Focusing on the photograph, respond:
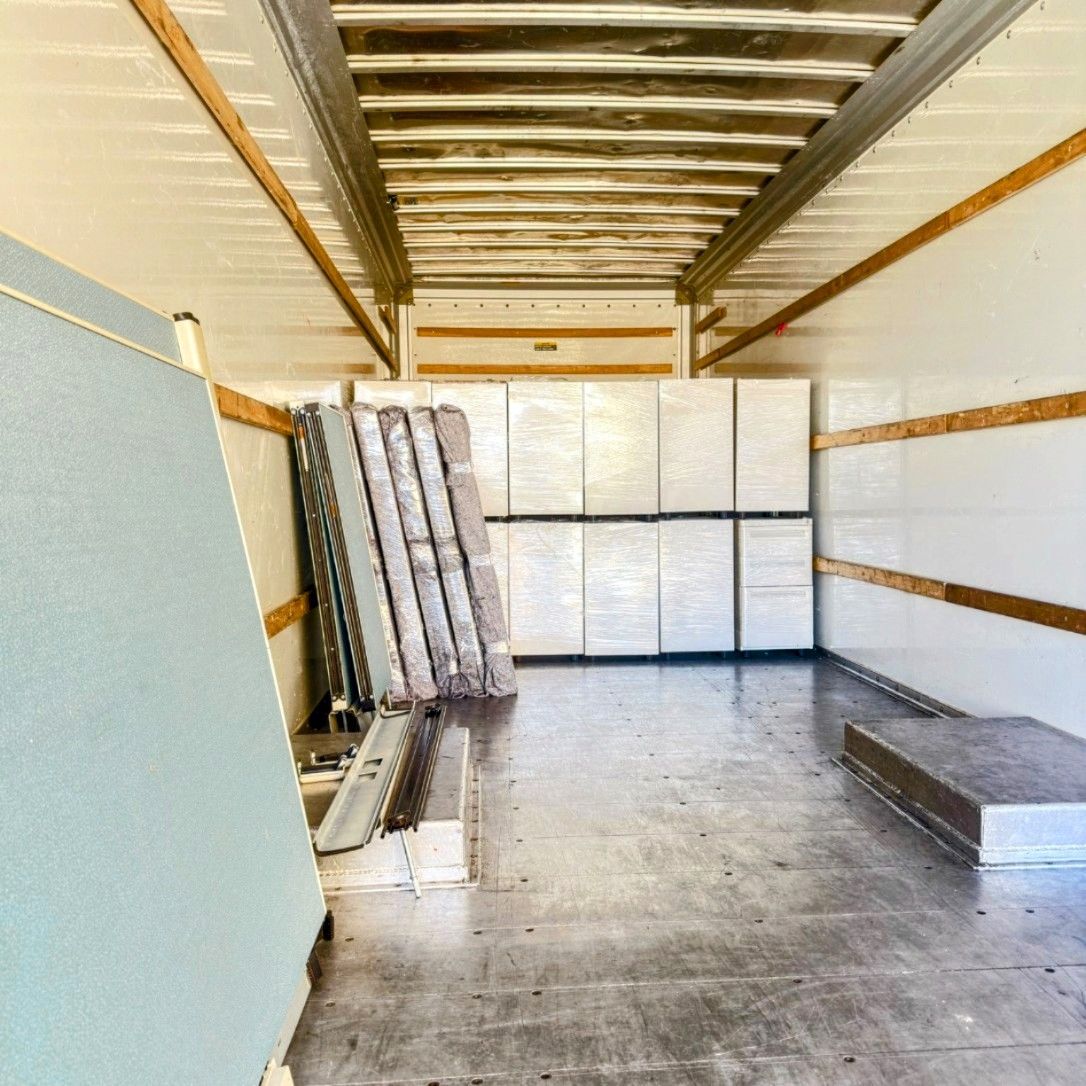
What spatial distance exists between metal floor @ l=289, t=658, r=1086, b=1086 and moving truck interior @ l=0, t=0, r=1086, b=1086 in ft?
0.05

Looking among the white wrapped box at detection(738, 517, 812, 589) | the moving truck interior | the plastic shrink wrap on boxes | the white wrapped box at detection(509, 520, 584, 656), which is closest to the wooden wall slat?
the moving truck interior

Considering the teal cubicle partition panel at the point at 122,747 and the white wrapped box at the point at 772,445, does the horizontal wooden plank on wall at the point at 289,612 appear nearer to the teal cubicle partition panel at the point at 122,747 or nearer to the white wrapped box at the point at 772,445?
the teal cubicle partition panel at the point at 122,747

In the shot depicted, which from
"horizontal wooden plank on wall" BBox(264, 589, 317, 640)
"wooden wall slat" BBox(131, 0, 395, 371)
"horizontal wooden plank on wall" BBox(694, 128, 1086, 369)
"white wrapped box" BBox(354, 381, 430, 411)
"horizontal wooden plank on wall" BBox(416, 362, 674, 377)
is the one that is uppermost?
"wooden wall slat" BBox(131, 0, 395, 371)

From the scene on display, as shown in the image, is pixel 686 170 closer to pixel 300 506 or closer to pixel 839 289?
pixel 839 289

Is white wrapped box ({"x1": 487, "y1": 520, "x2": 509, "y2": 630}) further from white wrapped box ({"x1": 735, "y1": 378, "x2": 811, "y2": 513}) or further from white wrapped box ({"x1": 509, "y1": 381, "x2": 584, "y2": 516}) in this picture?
white wrapped box ({"x1": 735, "y1": 378, "x2": 811, "y2": 513})

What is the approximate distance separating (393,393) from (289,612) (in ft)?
7.53

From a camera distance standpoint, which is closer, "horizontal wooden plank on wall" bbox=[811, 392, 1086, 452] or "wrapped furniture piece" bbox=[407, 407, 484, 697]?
"horizontal wooden plank on wall" bbox=[811, 392, 1086, 452]

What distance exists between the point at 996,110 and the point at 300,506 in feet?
12.2

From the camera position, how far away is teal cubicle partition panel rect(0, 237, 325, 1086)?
0.82 metres

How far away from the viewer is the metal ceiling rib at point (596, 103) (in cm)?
341

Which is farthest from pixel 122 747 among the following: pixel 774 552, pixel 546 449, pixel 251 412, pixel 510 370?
pixel 510 370

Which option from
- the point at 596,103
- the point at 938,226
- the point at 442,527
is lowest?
the point at 442,527

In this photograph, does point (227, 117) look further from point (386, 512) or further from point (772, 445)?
point (772, 445)

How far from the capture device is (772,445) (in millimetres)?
5617
